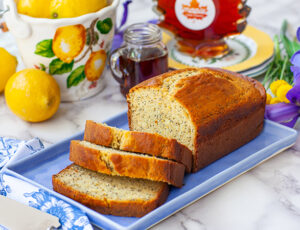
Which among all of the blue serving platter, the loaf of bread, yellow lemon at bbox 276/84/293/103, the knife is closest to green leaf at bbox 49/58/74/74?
the blue serving platter

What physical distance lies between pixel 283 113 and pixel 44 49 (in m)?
1.11

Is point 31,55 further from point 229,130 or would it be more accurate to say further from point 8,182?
point 229,130

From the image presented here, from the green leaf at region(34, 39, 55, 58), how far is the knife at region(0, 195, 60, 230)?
866 millimetres

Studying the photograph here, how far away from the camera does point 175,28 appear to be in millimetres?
2818

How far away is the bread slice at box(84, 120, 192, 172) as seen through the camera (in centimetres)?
174

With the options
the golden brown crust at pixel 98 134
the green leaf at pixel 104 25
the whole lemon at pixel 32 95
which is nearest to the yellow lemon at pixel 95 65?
the green leaf at pixel 104 25

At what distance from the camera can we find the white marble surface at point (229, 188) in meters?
1.69

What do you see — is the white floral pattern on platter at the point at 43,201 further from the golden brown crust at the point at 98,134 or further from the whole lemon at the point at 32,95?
the whole lemon at the point at 32,95

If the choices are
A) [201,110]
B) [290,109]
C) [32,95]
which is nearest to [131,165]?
[201,110]

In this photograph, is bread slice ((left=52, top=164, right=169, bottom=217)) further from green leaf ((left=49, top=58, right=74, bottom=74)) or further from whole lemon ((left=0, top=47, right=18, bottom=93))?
whole lemon ((left=0, top=47, right=18, bottom=93))

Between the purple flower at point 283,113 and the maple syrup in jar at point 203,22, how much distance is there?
27.7 inches

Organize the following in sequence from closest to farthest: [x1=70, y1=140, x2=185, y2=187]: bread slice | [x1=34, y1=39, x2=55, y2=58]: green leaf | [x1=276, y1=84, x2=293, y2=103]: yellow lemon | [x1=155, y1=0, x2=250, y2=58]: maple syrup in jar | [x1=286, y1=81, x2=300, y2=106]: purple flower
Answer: [x1=70, y1=140, x2=185, y2=187]: bread slice < [x1=286, y1=81, x2=300, y2=106]: purple flower < [x1=276, y1=84, x2=293, y2=103]: yellow lemon < [x1=34, y1=39, x2=55, y2=58]: green leaf < [x1=155, y1=0, x2=250, y2=58]: maple syrup in jar

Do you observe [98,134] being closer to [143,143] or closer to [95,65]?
[143,143]

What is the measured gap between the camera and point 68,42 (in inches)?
90.0
